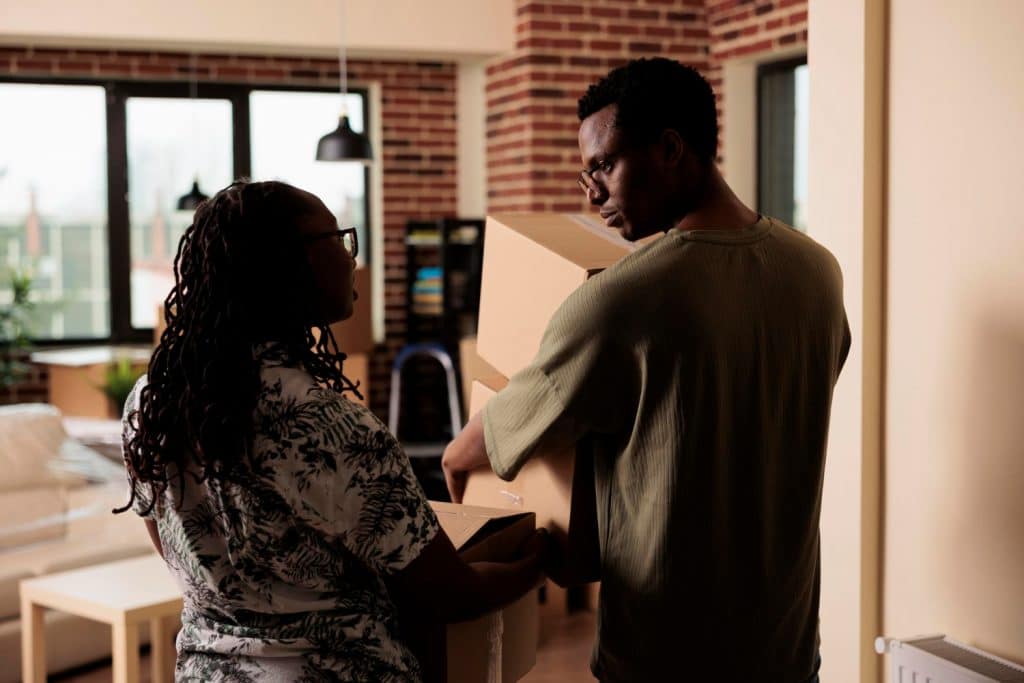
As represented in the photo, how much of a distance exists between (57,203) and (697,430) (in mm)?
6227

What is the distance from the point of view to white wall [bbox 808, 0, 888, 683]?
2.28 m

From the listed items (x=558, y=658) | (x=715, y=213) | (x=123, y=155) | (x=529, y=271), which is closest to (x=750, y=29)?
(x=558, y=658)

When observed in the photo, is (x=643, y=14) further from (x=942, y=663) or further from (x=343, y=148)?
(x=942, y=663)

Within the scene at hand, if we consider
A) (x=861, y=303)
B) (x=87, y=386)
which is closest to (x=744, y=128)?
(x=87, y=386)

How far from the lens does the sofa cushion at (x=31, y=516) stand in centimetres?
382

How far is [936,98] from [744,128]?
4204 millimetres

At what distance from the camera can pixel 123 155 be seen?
6.90 metres

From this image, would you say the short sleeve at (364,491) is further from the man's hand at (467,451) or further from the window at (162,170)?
the window at (162,170)

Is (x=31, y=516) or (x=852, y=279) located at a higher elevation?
(x=852, y=279)

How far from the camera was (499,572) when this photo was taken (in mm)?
1507

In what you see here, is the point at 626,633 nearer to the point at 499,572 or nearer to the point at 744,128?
the point at 499,572

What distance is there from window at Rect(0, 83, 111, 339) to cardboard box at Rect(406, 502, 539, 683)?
19.0 ft

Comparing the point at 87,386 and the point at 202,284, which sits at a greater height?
the point at 202,284

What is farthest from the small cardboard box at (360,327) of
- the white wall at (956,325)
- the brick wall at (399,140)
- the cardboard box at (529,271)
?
the cardboard box at (529,271)
